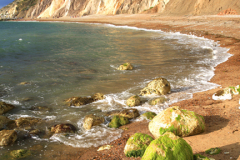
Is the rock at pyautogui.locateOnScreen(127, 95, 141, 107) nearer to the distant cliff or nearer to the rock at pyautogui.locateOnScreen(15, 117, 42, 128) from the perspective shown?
the rock at pyautogui.locateOnScreen(15, 117, 42, 128)

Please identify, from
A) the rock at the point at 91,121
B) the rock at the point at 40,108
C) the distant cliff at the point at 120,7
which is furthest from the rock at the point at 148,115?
the distant cliff at the point at 120,7

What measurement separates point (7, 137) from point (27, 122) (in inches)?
38.4

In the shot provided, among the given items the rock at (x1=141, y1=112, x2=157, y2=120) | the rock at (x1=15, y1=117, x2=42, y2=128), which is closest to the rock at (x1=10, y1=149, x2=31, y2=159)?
the rock at (x1=15, y1=117, x2=42, y2=128)

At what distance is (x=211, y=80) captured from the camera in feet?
29.4

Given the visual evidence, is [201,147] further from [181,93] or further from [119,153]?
[181,93]

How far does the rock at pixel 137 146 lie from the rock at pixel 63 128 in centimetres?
223

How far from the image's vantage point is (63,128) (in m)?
5.75

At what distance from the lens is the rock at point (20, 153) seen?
187 inches

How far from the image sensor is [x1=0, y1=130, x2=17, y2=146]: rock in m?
5.19

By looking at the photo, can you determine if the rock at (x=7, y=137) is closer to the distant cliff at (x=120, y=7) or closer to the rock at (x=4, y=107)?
the rock at (x=4, y=107)

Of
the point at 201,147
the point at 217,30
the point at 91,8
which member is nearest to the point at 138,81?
the point at 201,147

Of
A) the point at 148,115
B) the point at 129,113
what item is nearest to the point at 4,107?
the point at 129,113

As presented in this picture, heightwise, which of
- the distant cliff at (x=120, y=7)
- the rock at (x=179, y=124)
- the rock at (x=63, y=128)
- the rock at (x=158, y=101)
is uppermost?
the distant cliff at (x=120, y=7)

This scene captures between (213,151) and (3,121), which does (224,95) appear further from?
(3,121)
